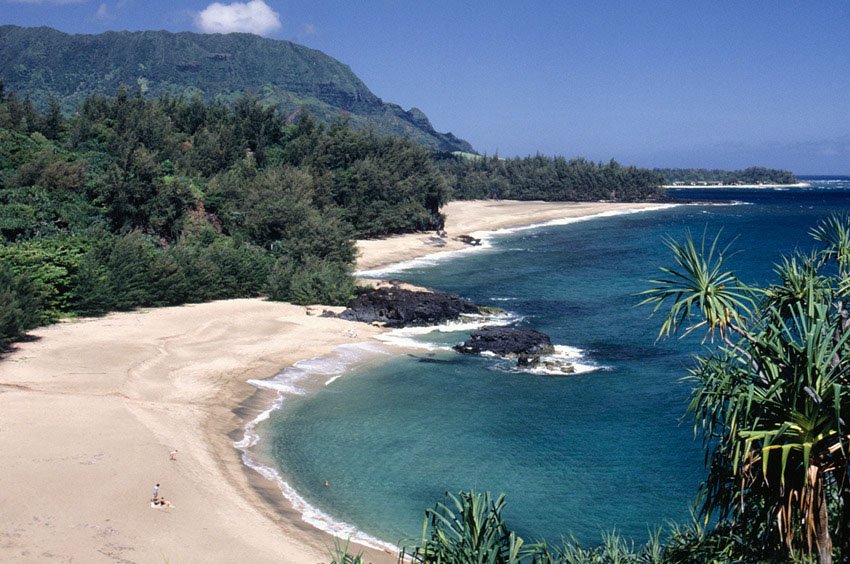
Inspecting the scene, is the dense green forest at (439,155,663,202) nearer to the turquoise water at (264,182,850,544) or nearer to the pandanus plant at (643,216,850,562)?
the turquoise water at (264,182,850,544)

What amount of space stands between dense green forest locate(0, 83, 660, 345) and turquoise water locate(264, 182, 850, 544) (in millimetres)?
11663

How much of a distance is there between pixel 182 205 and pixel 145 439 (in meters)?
29.4

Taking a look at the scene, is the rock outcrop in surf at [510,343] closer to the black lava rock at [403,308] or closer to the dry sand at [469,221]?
the black lava rock at [403,308]

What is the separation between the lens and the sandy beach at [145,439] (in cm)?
1510

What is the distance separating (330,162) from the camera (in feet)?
242

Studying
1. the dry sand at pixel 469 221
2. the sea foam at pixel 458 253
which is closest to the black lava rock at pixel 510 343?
the dry sand at pixel 469 221

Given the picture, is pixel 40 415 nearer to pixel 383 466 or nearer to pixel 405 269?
pixel 383 466

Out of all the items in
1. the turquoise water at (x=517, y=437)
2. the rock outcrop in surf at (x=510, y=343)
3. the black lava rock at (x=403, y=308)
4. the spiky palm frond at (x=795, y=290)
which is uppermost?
the spiky palm frond at (x=795, y=290)

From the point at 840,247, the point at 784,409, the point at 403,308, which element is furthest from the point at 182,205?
the point at 784,409

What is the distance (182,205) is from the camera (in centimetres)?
4734

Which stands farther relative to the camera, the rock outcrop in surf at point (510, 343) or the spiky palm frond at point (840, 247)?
the rock outcrop in surf at point (510, 343)

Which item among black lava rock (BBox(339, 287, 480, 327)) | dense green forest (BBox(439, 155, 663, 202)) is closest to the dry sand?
dense green forest (BBox(439, 155, 663, 202))

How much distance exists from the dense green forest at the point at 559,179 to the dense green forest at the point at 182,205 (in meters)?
65.0

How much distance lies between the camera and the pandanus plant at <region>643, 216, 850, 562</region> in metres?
7.86
